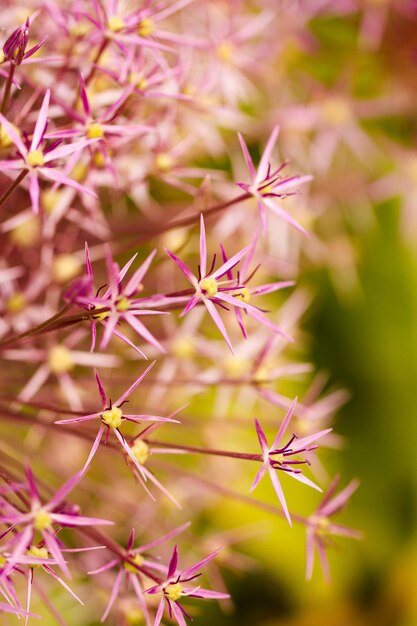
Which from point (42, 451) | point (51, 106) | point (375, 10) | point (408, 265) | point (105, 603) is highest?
point (375, 10)

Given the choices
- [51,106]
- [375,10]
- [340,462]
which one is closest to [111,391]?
[51,106]

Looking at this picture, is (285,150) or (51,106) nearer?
(51,106)

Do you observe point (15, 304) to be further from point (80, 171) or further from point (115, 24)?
point (115, 24)

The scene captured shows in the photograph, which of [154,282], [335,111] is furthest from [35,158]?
[335,111]

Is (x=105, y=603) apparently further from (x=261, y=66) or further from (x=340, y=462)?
(x=261, y=66)

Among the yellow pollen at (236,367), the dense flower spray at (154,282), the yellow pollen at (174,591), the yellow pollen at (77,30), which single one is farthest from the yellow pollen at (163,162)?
the yellow pollen at (174,591)

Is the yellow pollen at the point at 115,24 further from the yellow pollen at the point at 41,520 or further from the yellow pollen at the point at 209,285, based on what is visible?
the yellow pollen at the point at 41,520
